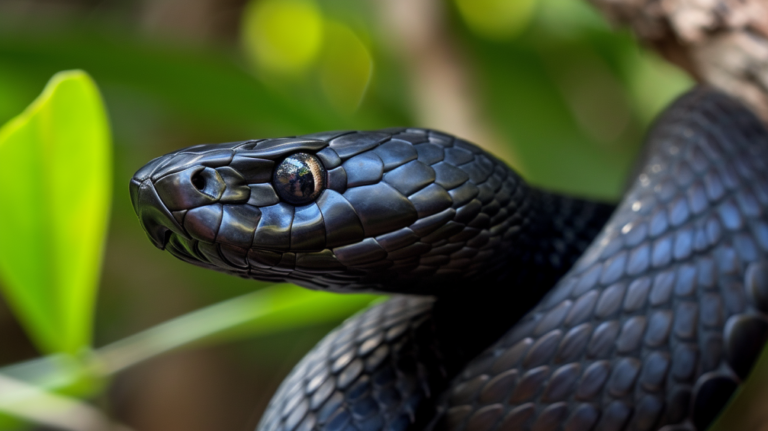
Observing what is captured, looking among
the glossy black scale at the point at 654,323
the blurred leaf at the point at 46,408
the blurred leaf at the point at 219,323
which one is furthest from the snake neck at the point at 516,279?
the blurred leaf at the point at 46,408

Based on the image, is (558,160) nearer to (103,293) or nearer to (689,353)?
(689,353)

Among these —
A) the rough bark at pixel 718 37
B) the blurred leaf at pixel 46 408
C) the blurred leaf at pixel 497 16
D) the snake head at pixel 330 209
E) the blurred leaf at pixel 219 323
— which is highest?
the blurred leaf at pixel 497 16

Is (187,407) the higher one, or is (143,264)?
(143,264)

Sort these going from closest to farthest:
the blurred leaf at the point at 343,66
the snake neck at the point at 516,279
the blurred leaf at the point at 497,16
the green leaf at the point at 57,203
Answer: the snake neck at the point at 516,279 < the green leaf at the point at 57,203 < the blurred leaf at the point at 497,16 < the blurred leaf at the point at 343,66

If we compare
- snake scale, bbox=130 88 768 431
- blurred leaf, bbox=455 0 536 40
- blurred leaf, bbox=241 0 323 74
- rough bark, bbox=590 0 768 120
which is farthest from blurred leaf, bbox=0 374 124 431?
blurred leaf, bbox=241 0 323 74

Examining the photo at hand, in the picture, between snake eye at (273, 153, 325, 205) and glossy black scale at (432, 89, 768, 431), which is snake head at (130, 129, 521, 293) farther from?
glossy black scale at (432, 89, 768, 431)

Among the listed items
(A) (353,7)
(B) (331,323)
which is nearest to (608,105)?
(A) (353,7)

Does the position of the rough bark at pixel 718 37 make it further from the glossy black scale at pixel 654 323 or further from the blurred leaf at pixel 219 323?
the blurred leaf at pixel 219 323

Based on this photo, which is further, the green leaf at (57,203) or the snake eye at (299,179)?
the green leaf at (57,203)
